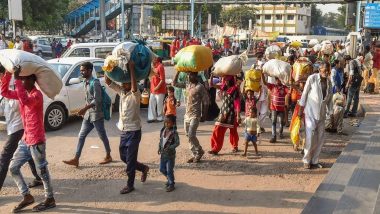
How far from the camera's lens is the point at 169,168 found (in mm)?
5863

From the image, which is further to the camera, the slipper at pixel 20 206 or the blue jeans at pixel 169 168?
the blue jeans at pixel 169 168

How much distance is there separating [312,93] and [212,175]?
199cm

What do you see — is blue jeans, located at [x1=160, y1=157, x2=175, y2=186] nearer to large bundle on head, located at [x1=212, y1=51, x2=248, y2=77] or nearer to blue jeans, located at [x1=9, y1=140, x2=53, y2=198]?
blue jeans, located at [x1=9, y1=140, x2=53, y2=198]

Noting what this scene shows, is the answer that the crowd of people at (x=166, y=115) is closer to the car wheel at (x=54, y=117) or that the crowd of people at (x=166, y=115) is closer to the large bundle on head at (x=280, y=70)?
the large bundle on head at (x=280, y=70)

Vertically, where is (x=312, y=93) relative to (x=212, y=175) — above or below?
above

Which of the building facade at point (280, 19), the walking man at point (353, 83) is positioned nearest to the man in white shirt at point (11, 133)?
the walking man at point (353, 83)

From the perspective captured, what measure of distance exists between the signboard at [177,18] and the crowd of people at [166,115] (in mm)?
40628

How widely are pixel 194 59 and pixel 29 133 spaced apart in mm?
2875

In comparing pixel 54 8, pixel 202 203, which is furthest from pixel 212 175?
pixel 54 8

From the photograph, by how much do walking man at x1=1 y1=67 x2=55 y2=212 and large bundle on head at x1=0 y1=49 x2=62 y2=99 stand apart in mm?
69

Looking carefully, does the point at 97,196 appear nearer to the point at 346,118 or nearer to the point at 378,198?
the point at 378,198

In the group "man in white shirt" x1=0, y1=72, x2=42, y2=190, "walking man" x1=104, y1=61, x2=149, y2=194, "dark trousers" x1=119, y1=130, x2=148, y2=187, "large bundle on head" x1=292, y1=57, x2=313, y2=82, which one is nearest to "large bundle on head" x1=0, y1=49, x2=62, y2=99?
"man in white shirt" x1=0, y1=72, x2=42, y2=190

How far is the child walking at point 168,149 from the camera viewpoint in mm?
5844

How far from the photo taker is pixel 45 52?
106ft
